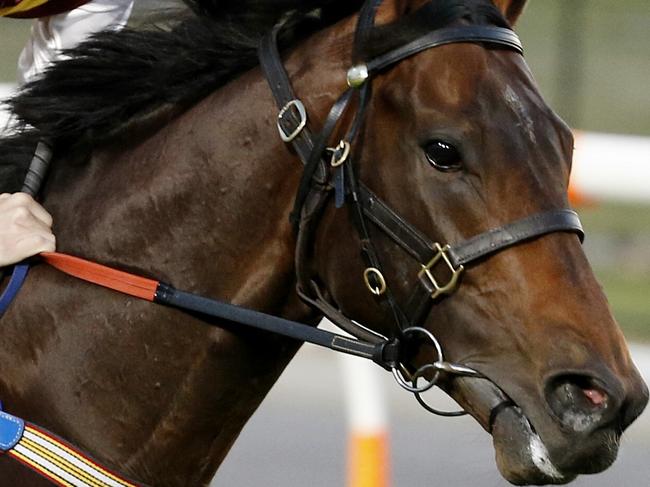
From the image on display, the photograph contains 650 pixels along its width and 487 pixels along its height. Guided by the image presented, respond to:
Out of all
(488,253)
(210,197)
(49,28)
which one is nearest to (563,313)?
(488,253)

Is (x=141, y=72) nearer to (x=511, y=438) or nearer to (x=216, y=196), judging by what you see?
(x=216, y=196)

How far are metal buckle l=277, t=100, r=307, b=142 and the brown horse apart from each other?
30 mm

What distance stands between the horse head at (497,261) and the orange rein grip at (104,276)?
38 centimetres

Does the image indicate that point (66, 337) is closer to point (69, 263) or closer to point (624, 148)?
point (69, 263)

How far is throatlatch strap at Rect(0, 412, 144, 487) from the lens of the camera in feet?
8.38

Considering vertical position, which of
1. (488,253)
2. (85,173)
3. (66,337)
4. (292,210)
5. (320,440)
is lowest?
(320,440)

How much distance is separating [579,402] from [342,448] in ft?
12.8

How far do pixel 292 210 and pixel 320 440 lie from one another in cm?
369

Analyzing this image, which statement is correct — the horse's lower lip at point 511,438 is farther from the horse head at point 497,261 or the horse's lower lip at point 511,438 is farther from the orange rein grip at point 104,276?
the orange rein grip at point 104,276

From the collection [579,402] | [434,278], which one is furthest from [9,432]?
[579,402]

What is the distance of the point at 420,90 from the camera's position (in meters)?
2.36

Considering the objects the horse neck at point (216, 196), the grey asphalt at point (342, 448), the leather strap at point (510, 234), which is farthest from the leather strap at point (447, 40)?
the grey asphalt at point (342, 448)

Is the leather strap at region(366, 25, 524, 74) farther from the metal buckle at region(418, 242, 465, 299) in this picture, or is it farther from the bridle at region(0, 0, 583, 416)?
the metal buckle at region(418, 242, 465, 299)

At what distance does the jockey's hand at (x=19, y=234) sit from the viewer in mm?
2641
